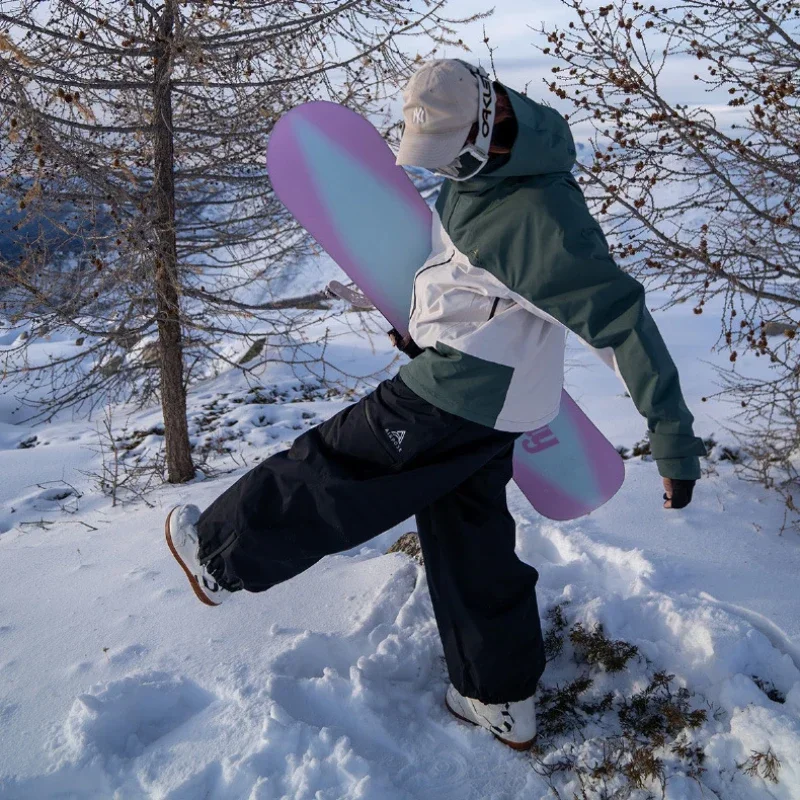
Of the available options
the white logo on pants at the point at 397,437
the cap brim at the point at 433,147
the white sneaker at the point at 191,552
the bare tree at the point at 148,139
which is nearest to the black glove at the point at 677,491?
the white logo on pants at the point at 397,437

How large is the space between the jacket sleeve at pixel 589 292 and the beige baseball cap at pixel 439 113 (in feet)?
0.73

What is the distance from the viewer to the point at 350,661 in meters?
1.99

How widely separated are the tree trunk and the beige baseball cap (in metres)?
1.98

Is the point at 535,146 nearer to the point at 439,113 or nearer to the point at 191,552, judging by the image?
the point at 439,113

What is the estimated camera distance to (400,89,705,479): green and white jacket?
1.42 meters

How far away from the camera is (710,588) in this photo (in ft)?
7.41

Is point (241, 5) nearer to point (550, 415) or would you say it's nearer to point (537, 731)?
point (550, 415)

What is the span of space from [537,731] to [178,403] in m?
2.90

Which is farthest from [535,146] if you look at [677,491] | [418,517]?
[418,517]

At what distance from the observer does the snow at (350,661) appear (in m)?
1.56

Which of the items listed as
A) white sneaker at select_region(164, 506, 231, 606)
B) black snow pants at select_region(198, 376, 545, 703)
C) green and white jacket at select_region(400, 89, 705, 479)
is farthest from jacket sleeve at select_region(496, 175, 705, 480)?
white sneaker at select_region(164, 506, 231, 606)

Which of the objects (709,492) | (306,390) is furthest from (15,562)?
(306,390)

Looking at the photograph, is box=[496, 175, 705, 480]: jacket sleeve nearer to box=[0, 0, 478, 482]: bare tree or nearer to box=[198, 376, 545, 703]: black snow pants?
box=[198, 376, 545, 703]: black snow pants

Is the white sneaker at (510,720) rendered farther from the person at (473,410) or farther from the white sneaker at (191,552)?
the white sneaker at (191,552)
